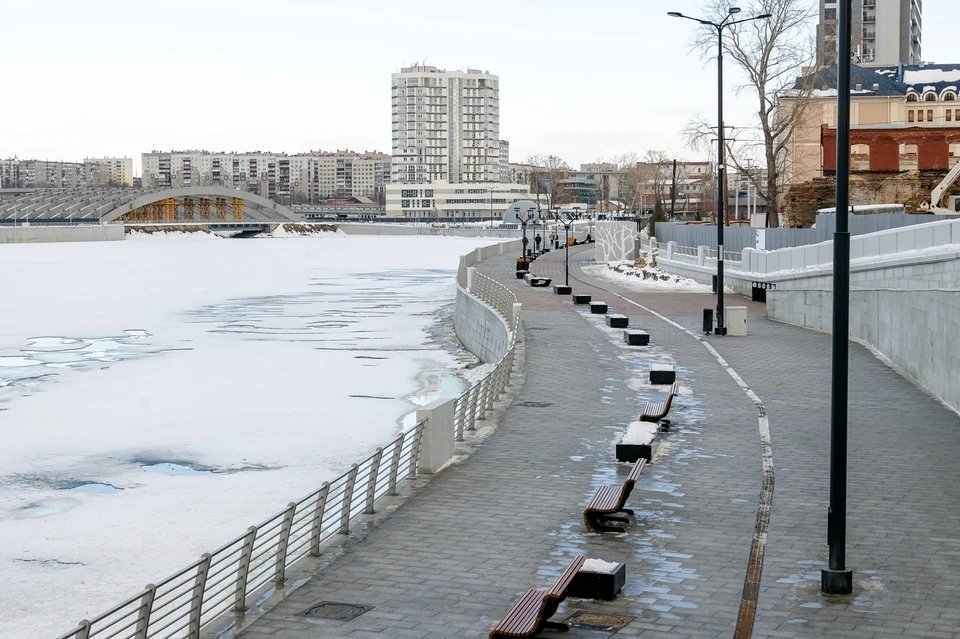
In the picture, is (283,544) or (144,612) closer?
(144,612)

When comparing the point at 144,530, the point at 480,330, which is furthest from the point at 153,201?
the point at 144,530

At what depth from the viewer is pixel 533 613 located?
968cm

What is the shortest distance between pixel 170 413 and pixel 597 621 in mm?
18771

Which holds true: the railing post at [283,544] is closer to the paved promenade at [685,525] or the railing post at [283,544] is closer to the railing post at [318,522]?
the paved promenade at [685,525]

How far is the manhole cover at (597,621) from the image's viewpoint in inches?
398

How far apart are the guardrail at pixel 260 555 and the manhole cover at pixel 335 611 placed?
0.63m

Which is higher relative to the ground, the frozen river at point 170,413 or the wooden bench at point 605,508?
the wooden bench at point 605,508

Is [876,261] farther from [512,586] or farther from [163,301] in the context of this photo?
[163,301]

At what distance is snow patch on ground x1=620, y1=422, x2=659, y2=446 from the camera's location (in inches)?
666

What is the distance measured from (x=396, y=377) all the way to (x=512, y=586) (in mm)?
21969

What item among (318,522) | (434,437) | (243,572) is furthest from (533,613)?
(434,437)

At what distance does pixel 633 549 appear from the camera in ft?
41.0

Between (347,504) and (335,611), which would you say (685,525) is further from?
(335,611)

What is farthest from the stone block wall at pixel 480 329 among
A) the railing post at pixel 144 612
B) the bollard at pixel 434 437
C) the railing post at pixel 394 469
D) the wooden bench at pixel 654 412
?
the railing post at pixel 144 612
